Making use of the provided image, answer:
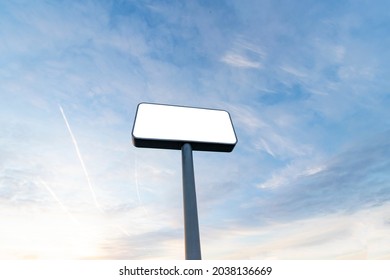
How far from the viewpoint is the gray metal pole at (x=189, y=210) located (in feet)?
7.93

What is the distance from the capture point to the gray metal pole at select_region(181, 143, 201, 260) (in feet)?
7.93

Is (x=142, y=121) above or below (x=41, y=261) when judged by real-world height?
above

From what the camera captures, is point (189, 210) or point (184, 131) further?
point (184, 131)

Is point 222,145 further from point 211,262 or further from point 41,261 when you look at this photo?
point 41,261

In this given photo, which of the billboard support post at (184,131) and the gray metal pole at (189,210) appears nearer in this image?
the gray metal pole at (189,210)

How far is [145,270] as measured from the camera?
2410 mm

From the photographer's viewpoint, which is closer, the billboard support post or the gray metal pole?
the gray metal pole

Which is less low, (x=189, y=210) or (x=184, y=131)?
(x=184, y=131)

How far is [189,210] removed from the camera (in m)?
2.60

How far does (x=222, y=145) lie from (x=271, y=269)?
1.39 m

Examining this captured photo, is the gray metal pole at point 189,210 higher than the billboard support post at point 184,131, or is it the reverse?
the billboard support post at point 184,131

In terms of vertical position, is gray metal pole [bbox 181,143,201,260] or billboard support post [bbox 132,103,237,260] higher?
billboard support post [bbox 132,103,237,260]

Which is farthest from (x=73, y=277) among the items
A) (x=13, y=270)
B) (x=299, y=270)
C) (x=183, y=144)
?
(x=299, y=270)

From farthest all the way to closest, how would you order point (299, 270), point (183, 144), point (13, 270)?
point (183, 144) < point (299, 270) < point (13, 270)
